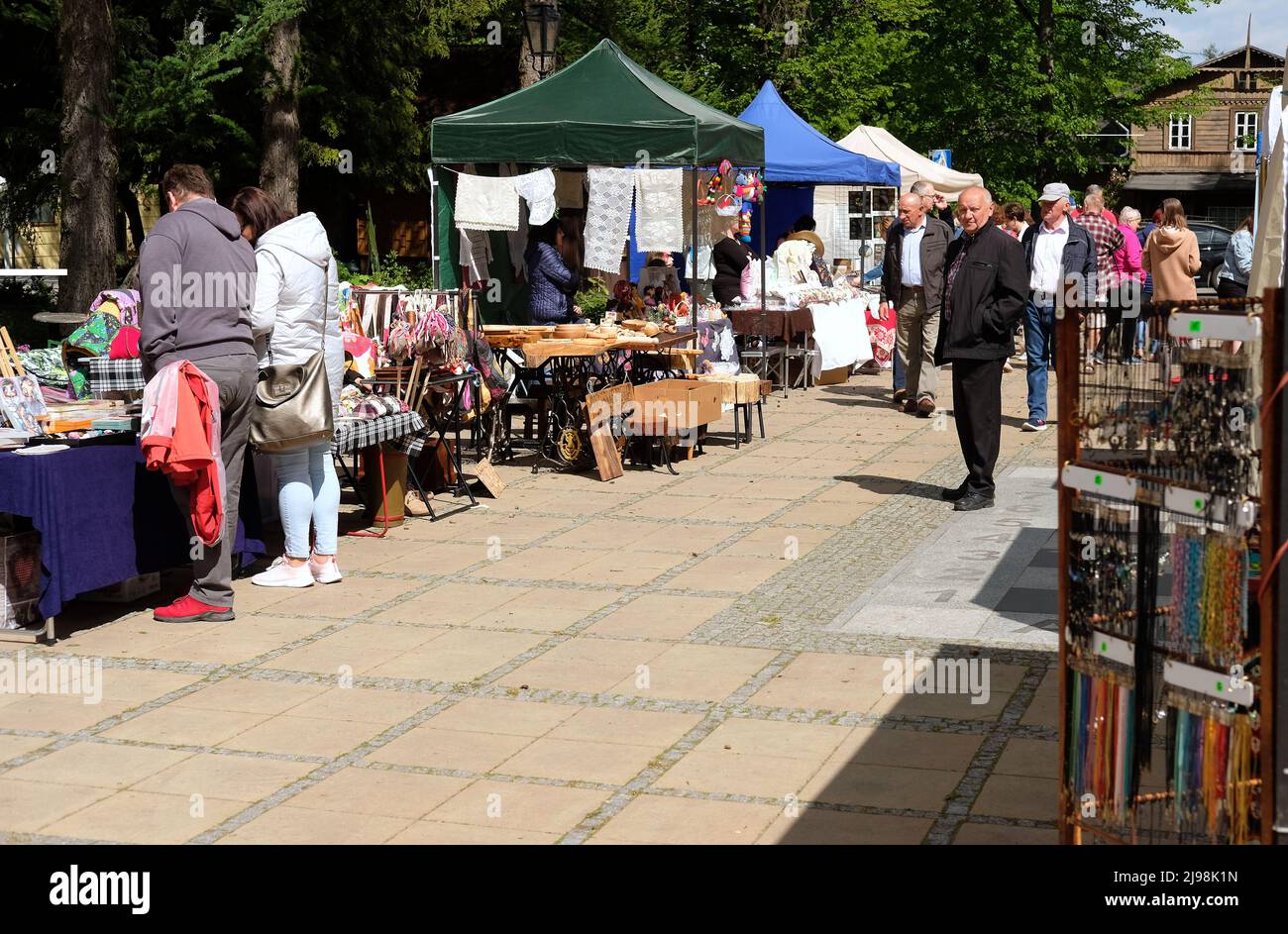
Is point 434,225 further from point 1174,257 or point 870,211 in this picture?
point 870,211

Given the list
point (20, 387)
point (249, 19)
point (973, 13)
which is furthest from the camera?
point (973, 13)

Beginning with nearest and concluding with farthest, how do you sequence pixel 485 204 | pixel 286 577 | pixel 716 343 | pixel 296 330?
pixel 296 330 < pixel 286 577 < pixel 485 204 < pixel 716 343

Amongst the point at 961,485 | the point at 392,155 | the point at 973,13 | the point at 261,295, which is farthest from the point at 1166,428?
the point at 973,13

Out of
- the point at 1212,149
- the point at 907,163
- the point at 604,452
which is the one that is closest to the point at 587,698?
the point at 604,452

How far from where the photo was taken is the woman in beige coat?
48.9 feet

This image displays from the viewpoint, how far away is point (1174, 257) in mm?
14961

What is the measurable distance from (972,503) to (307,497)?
14.3 ft

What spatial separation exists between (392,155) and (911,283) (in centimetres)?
1790

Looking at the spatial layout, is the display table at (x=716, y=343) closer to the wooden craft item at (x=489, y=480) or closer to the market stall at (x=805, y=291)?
the market stall at (x=805, y=291)

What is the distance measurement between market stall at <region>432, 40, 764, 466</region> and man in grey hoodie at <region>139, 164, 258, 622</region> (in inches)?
156

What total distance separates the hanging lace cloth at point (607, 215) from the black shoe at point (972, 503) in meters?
4.59

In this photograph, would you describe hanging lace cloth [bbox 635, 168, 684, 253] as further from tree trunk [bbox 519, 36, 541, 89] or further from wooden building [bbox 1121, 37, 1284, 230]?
wooden building [bbox 1121, 37, 1284, 230]
